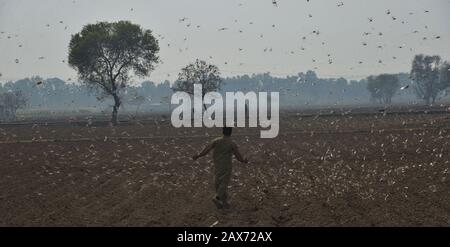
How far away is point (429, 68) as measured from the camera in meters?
139

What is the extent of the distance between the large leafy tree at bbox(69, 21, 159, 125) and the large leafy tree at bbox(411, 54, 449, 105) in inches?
3309

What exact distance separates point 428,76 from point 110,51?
95545mm

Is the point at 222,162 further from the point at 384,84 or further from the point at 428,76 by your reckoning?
the point at 384,84

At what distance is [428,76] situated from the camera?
441ft

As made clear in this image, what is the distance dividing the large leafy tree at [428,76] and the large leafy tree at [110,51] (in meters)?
84.0

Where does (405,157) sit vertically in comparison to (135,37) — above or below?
below

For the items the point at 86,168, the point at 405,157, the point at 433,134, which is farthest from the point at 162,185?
the point at 433,134

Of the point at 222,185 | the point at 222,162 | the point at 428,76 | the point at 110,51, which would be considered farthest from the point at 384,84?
the point at 222,185

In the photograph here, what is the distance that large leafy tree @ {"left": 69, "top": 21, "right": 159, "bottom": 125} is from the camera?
216ft

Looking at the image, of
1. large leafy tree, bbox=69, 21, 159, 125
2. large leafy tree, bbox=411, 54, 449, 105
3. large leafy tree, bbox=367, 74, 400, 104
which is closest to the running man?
large leafy tree, bbox=69, 21, 159, 125

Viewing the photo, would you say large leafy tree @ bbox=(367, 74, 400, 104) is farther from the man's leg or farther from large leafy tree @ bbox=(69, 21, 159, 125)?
the man's leg

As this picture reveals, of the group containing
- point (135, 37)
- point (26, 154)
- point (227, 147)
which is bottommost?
point (26, 154)
